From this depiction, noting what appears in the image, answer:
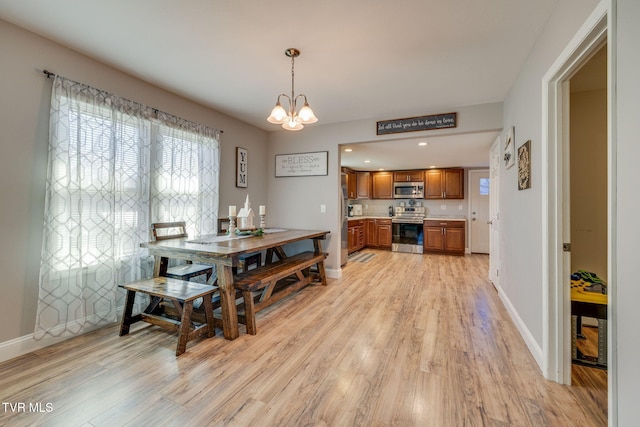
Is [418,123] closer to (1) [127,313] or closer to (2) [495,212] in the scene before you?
(2) [495,212]

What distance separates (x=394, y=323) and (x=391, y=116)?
8.50 feet

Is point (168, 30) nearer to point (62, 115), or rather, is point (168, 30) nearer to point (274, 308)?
point (62, 115)

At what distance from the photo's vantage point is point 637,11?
2.95 ft

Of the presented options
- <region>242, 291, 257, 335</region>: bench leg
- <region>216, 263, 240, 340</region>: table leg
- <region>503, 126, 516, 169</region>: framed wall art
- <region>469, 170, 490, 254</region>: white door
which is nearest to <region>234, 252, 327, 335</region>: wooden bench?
<region>242, 291, 257, 335</region>: bench leg

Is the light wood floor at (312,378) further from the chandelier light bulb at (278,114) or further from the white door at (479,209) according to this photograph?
the white door at (479,209)

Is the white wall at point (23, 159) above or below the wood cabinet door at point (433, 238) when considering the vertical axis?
above

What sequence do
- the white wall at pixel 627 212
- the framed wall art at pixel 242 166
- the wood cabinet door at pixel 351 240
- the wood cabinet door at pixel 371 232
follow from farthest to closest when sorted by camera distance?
1. the wood cabinet door at pixel 371 232
2. the wood cabinet door at pixel 351 240
3. the framed wall art at pixel 242 166
4. the white wall at pixel 627 212

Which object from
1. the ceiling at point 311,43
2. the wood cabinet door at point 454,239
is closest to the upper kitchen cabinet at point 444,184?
the wood cabinet door at point 454,239

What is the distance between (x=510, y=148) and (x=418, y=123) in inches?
46.0

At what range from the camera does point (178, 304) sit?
84.4 inches

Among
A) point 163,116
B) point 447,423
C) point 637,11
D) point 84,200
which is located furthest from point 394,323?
point 163,116

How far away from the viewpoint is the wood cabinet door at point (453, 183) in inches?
251

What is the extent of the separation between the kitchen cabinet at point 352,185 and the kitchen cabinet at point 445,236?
1874 millimetres

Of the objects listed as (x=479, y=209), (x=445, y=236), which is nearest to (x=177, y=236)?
(x=445, y=236)
